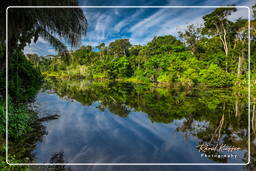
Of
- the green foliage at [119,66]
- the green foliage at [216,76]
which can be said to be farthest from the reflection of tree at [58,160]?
the green foliage at [216,76]

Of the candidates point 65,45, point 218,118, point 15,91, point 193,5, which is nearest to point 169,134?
point 218,118

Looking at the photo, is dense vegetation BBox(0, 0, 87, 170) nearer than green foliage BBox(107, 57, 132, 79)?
Yes

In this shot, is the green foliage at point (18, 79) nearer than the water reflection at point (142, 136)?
No

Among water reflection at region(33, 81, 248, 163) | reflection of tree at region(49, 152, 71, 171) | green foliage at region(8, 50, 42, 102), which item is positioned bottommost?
reflection of tree at region(49, 152, 71, 171)

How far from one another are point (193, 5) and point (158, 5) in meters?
0.56

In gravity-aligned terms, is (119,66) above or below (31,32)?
below

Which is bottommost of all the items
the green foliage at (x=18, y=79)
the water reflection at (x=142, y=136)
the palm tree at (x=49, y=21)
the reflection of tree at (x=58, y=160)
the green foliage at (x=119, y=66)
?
the reflection of tree at (x=58, y=160)

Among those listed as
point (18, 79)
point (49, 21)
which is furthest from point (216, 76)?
point (18, 79)
